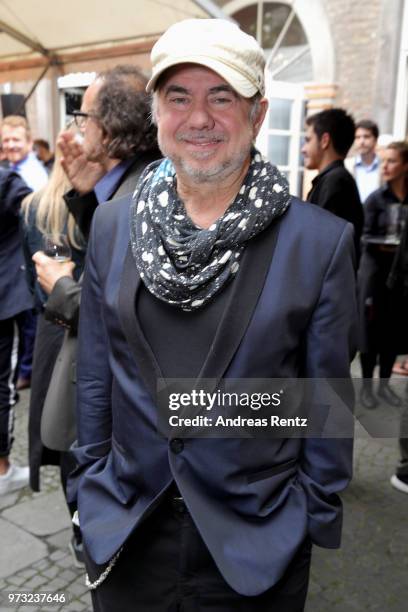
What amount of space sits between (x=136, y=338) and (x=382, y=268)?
145 inches

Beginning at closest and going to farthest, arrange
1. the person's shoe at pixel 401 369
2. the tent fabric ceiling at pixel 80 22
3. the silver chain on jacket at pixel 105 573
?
the silver chain on jacket at pixel 105 573 < the person's shoe at pixel 401 369 < the tent fabric ceiling at pixel 80 22

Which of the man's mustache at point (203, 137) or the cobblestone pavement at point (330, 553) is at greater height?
the man's mustache at point (203, 137)

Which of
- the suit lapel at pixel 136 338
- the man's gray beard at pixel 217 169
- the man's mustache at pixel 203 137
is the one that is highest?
the man's mustache at pixel 203 137

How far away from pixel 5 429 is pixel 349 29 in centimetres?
671

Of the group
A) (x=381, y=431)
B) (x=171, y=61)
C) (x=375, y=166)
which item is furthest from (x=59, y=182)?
(x=375, y=166)

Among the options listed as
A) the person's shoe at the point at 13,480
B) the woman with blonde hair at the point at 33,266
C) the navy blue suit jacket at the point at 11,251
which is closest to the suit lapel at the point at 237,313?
the woman with blonde hair at the point at 33,266

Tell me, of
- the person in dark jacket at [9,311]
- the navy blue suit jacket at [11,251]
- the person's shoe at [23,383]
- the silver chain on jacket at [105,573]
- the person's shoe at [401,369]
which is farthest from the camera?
the person's shoe at [23,383]

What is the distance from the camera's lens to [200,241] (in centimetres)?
135

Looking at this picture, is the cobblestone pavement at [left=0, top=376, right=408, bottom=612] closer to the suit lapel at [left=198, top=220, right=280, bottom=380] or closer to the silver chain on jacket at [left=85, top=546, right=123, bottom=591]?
the silver chain on jacket at [left=85, top=546, right=123, bottom=591]

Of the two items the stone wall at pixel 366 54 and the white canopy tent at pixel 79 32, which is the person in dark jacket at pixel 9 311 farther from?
the stone wall at pixel 366 54

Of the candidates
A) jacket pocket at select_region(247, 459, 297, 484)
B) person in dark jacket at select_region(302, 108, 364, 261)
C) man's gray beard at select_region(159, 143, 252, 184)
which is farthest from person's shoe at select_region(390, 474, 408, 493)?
man's gray beard at select_region(159, 143, 252, 184)

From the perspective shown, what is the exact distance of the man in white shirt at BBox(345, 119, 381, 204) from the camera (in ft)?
19.9

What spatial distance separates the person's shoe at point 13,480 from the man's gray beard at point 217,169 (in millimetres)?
2665

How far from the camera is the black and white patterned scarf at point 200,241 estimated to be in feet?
4.42
